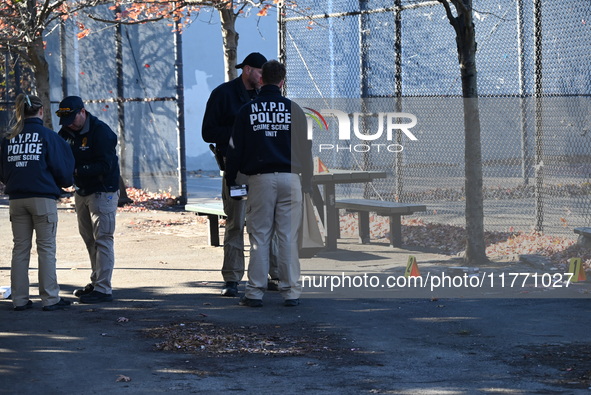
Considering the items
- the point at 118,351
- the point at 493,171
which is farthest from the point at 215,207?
the point at 493,171

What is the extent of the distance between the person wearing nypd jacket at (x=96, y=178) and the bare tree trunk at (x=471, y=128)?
Result: 13.0 ft

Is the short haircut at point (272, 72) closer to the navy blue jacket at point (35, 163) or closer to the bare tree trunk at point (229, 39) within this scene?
the navy blue jacket at point (35, 163)

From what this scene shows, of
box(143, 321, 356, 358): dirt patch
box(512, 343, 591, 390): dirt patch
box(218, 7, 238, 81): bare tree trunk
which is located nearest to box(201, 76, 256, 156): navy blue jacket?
box(143, 321, 356, 358): dirt patch

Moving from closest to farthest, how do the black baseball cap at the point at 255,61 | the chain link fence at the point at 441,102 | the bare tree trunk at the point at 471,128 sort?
the black baseball cap at the point at 255,61 < the bare tree trunk at the point at 471,128 < the chain link fence at the point at 441,102

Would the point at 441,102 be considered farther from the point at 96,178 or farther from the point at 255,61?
the point at 96,178

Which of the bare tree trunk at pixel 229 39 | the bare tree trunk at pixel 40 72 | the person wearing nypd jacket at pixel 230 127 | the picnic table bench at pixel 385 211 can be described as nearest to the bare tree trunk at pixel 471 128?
the picnic table bench at pixel 385 211

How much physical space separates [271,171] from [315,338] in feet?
5.85

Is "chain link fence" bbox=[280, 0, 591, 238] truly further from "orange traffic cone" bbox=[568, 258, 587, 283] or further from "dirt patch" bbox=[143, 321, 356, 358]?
"dirt patch" bbox=[143, 321, 356, 358]

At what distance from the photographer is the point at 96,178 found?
8914mm

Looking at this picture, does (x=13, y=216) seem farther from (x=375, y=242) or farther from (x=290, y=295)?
(x=375, y=242)

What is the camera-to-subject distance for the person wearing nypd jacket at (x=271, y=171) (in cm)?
836

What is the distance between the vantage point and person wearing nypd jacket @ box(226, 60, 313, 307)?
836 cm

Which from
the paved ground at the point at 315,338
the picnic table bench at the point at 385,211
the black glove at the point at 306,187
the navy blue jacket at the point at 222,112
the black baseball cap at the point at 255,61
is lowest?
the paved ground at the point at 315,338

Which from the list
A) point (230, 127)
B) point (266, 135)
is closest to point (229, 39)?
point (230, 127)
